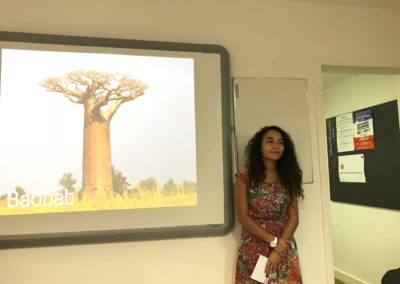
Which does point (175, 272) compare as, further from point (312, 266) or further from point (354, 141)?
point (354, 141)

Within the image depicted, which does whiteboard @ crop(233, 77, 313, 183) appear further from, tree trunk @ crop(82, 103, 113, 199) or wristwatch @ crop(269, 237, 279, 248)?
tree trunk @ crop(82, 103, 113, 199)

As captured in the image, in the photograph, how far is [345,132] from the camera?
11.1ft

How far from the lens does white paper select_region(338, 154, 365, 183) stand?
313cm

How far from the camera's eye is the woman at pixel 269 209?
1.82 metres

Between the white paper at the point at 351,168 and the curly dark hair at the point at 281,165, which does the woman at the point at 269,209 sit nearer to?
the curly dark hair at the point at 281,165

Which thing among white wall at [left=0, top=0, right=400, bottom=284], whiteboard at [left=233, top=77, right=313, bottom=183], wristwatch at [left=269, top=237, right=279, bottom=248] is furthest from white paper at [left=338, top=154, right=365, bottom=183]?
wristwatch at [left=269, top=237, right=279, bottom=248]

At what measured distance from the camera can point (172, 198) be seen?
1.93 metres

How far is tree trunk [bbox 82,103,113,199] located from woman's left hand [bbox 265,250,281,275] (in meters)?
0.99

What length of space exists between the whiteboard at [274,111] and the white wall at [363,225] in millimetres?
991

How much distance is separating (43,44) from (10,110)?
0.43m

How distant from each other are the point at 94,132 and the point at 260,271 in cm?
125

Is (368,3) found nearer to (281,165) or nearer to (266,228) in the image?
(281,165)

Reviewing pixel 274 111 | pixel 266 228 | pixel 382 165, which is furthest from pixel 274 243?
pixel 382 165

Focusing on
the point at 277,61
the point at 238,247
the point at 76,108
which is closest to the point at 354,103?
the point at 277,61
